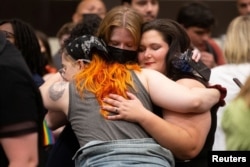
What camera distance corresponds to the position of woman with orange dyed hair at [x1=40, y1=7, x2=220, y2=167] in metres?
3.25

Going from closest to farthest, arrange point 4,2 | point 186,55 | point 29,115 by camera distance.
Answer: point 29,115
point 186,55
point 4,2

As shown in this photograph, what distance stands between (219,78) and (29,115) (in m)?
1.93

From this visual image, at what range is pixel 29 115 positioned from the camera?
277 centimetres

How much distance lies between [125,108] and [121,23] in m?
0.46

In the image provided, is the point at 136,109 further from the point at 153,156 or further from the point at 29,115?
the point at 29,115

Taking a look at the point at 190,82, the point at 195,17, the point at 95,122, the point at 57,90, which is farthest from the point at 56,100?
the point at 195,17

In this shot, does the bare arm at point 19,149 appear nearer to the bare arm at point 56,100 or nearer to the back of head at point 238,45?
the bare arm at point 56,100

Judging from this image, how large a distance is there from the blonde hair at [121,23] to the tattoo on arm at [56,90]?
32 centimetres

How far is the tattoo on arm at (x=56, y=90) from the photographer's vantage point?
343 centimetres

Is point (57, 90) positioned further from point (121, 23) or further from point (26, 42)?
point (26, 42)

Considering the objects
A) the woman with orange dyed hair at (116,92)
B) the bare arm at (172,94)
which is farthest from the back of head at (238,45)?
the bare arm at (172,94)

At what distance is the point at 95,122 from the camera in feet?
10.9

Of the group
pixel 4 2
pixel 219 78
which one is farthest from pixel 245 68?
pixel 4 2

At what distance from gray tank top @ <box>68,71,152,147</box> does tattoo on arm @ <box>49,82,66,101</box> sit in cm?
5
